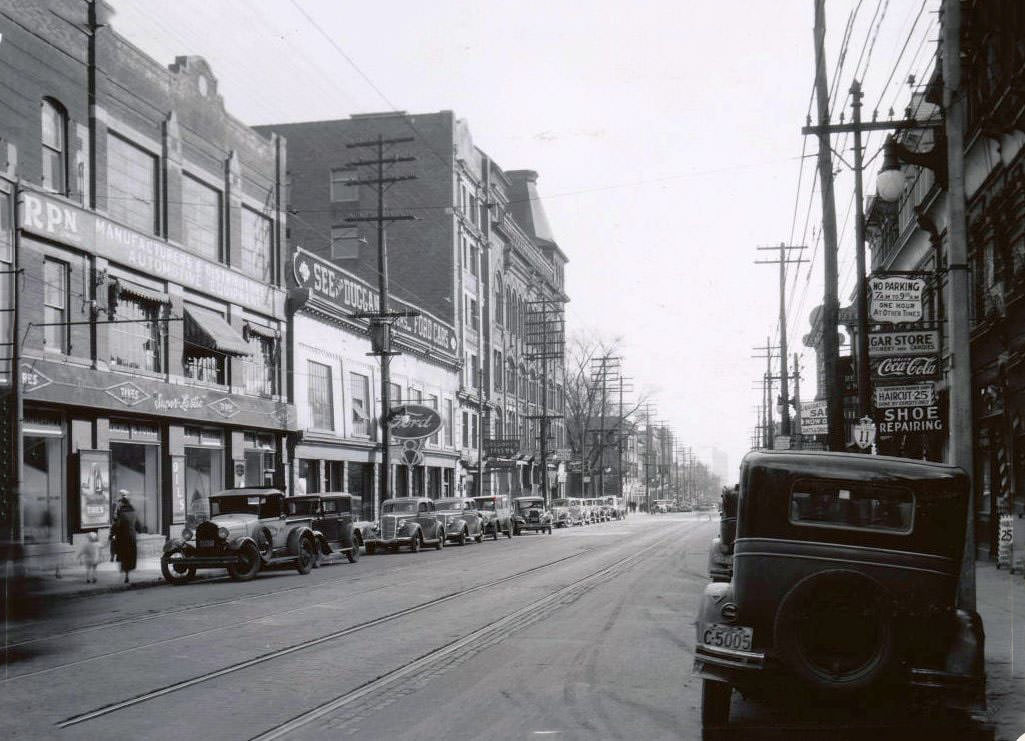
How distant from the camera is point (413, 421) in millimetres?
44500

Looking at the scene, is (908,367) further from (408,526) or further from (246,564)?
(408,526)

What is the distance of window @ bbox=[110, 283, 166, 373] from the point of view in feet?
90.6

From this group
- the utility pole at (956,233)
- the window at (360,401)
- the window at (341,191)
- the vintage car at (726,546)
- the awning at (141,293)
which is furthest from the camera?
the window at (341,191)

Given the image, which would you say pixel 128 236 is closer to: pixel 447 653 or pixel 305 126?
pixel 447 653

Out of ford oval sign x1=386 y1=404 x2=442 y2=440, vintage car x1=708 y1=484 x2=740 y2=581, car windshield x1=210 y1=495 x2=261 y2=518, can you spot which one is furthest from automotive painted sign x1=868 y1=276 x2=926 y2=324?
ford oval sign x1=386 y1=404 x2=442 y2=440

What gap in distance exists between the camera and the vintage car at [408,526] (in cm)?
3294

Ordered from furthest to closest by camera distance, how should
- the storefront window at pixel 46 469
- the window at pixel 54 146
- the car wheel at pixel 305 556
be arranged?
the window at pixel 54 146
the car wheel at pixel 305 556
the storefront window at pixel 46 469

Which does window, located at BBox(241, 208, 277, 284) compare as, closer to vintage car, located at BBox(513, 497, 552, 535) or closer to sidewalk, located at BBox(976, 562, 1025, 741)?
vintage car, located at BBox(513, 497, 552, 535)

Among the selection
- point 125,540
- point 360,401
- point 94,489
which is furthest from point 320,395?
point 125,540

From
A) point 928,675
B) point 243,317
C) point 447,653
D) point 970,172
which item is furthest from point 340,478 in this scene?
point 928,675

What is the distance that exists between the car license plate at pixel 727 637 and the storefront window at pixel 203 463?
80.7 feet

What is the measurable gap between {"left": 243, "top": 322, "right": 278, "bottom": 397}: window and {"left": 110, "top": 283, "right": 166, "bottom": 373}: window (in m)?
4.95

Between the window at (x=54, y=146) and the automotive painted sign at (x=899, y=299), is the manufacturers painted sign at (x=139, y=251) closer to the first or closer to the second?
the window at (x=54, y=146)

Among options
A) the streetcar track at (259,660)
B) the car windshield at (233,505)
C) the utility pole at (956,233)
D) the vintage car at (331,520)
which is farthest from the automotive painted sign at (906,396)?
the car windshield at (233,505)
